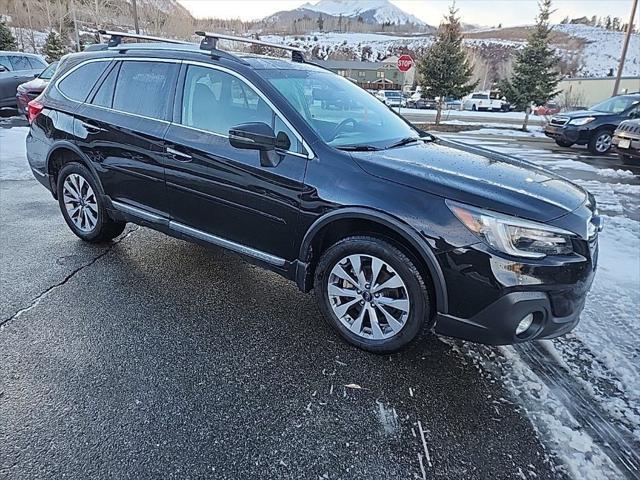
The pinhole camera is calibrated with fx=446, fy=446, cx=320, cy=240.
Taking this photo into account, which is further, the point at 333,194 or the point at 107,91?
the point at 107,91

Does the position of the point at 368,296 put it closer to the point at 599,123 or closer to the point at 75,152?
the point at 75,152

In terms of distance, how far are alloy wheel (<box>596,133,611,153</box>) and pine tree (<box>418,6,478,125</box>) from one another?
329 inches

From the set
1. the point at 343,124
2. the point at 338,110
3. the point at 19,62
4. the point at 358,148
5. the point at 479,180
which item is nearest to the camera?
the point at 479,180

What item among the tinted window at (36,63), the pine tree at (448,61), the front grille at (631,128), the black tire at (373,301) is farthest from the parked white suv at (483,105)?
the black tire at (373,301)

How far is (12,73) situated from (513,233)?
1594 centimetres

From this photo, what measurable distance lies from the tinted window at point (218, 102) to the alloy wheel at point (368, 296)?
113cm

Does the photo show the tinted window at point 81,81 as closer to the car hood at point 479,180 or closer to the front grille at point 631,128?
the car hood at point 479,180

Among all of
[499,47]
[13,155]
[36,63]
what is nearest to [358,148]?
[13,155]

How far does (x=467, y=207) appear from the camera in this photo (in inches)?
95.9

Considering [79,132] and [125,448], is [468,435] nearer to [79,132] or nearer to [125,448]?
[125,448]

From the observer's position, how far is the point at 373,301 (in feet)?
9.13

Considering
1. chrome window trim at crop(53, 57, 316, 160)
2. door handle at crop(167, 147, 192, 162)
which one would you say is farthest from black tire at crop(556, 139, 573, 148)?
door handle at crop(167, 147, 192, 162)

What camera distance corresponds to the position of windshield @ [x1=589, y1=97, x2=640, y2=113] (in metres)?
12.4

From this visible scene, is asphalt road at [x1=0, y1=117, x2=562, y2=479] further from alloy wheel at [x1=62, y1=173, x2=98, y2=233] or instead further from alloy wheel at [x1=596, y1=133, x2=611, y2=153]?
alloy wheel at [x1=596, y1=133, x2=611, y2=153]
